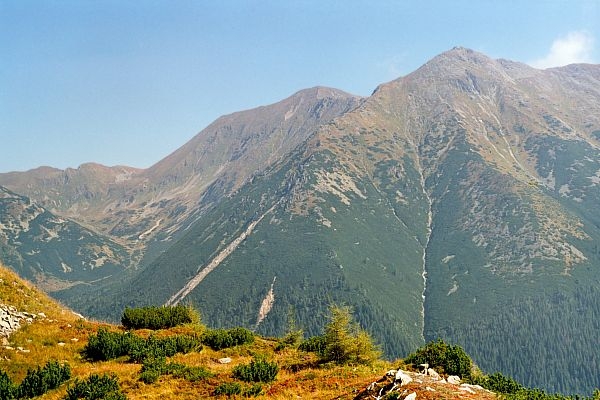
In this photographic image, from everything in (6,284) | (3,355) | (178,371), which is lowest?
(178,371)

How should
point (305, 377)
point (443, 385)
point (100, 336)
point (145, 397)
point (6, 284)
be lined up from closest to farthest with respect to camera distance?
point (443, 385)
point (145, 397)
point (305, 377)
point (100, 336)
point (6, 284)

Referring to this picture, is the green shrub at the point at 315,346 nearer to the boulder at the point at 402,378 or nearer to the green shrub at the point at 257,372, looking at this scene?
the green shrub at the point at 257,372

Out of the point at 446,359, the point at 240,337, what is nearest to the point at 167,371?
the point at 240,337

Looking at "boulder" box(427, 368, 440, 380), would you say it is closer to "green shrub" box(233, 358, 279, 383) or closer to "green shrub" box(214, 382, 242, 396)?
"green shrub" box(233, 358, 279, 383)

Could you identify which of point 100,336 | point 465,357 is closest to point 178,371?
point 100,336

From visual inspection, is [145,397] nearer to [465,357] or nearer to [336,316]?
[336,316]

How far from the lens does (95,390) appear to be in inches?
849

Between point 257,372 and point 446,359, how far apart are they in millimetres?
11381

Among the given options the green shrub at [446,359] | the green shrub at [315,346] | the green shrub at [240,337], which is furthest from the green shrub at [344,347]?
the green shrub at [240,337]

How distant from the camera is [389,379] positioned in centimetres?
2083

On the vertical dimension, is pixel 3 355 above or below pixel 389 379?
above

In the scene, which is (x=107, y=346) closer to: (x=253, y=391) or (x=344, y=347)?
(x=253, y=391)

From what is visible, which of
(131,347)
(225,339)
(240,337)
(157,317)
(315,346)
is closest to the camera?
(131,347)

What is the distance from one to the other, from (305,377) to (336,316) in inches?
322
